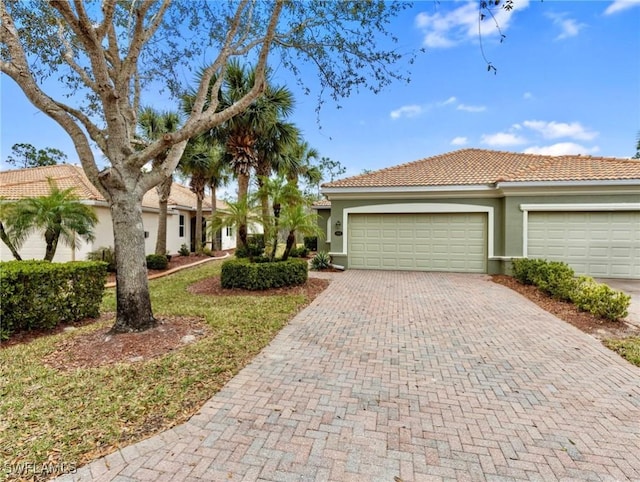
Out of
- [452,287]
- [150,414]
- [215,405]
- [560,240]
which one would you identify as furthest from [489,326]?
[560,240]

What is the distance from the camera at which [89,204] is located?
12.6 m

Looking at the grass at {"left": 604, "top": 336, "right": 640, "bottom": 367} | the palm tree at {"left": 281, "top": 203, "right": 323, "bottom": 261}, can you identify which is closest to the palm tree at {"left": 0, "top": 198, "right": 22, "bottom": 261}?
the palm tree at {"left": 281, "top": 203, "right": 323, "bottom": 261}

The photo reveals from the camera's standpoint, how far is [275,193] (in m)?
9.77

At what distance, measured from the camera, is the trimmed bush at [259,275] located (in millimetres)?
8992

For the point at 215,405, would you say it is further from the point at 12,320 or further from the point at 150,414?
the point at 12,320

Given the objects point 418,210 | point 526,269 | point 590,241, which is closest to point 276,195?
point 418,210

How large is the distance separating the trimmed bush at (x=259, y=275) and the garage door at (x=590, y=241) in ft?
27.8

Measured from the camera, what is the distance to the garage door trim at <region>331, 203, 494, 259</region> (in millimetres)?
11945

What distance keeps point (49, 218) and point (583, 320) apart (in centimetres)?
1344

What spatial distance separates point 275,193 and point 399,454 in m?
8.07

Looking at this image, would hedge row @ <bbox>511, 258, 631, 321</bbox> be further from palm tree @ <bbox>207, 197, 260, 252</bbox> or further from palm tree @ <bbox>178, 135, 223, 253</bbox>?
palm tree @ <bbox>178, 135, 223, 253</bbox>

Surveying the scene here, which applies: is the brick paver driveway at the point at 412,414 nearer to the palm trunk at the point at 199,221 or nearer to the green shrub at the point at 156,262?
the green shrub at the point at 156,262

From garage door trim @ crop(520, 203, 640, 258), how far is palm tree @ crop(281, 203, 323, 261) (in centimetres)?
724

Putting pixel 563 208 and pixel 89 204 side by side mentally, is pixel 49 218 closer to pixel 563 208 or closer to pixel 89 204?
pixel 89 204
